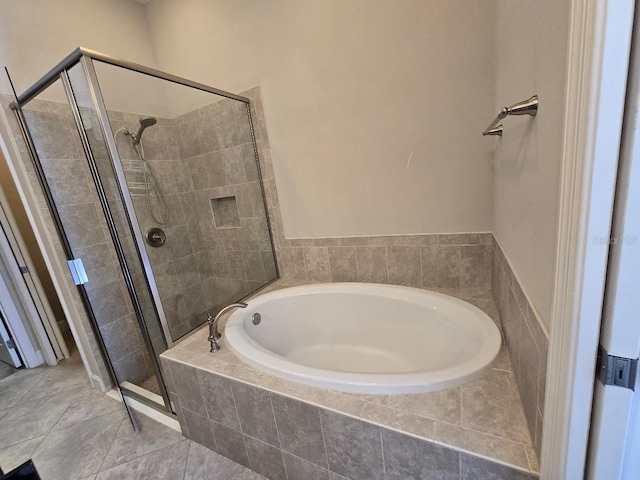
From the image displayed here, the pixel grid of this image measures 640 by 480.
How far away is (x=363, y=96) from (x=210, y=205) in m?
1.51

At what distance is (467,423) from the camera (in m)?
0.82

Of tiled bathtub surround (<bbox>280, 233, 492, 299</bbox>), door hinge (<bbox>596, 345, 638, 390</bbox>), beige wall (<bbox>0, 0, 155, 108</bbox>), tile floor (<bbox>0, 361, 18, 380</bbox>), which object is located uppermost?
beige wall (<bbox>0, 0, 155, 108</bbox>)

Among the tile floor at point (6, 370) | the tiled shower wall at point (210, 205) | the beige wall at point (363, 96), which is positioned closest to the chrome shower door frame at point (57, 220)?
the tiled shower wall at point (210, 205)

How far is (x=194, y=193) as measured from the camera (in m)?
2.20

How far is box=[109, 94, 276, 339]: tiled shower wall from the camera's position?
1.93m

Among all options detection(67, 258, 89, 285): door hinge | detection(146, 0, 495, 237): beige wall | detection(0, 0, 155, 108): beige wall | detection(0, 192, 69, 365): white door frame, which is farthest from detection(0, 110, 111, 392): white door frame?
detection(146, 0, 495, 237): beige wall

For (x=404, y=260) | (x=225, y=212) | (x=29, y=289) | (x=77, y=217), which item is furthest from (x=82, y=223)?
(x=404, y=260)

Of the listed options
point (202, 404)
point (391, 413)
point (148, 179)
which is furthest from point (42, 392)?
point (391, 413)

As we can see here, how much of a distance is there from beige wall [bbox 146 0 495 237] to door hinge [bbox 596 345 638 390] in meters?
1.19

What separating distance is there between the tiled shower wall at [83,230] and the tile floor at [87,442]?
268mm

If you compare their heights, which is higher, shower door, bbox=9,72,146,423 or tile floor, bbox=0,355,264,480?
shower door, bbox=9,72,146,423

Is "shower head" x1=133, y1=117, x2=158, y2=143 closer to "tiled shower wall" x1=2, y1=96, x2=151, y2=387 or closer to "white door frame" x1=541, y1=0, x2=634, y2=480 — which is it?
"tiled shower wall" x1=2, y1=96, x2=151, y2=387

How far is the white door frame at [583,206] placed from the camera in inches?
15.1

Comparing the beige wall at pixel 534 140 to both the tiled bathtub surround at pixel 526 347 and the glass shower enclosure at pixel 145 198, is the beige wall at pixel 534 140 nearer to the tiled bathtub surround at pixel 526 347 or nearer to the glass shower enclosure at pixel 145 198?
the tiled bathtub surround at pixel 526 347
